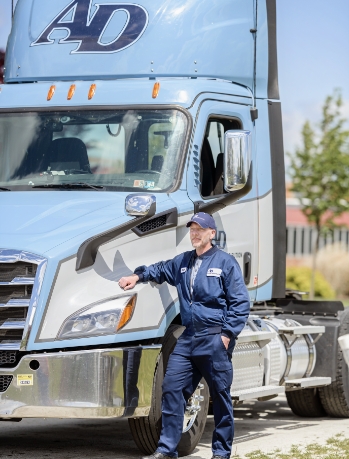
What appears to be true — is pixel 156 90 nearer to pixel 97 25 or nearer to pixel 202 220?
pixel 97 25

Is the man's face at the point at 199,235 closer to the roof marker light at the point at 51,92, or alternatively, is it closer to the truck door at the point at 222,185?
the truck door at the point at 222,185

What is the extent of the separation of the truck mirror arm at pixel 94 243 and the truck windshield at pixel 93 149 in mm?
679

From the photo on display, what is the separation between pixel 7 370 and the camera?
23.8 ft

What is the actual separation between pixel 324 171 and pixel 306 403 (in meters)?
22.2

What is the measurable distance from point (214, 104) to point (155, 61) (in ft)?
2.32

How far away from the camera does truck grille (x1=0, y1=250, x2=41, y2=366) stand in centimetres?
730

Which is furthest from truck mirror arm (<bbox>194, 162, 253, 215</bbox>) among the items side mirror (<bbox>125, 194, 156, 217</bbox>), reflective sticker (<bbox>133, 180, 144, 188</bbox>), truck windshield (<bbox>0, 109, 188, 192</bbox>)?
side mirror (<bbox>125, 194, 156, 217</bbox>)

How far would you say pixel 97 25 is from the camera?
934 cm

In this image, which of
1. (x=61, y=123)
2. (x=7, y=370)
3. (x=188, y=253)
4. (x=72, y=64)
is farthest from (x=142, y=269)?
(x=72, y=64)

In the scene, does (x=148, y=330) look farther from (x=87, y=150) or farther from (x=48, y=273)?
(x=87, y=150)

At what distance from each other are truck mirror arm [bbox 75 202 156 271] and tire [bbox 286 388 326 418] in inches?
176

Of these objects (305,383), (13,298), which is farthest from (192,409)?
(305,383)

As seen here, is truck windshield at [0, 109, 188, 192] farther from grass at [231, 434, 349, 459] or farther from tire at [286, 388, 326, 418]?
tire at [286, 388, 326, 418]

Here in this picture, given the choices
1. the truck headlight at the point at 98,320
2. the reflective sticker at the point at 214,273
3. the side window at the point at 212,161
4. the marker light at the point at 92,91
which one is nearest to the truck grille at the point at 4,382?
the truck headlight at the point at 98,320
